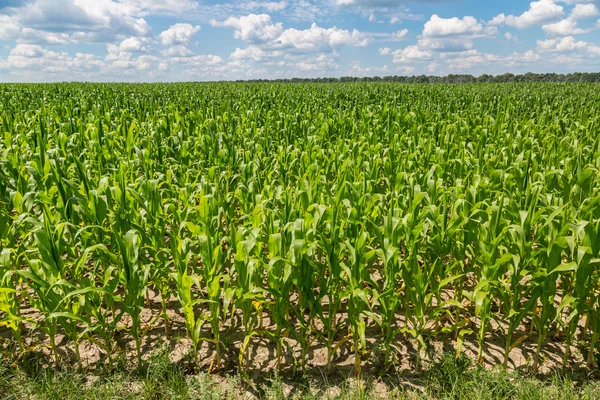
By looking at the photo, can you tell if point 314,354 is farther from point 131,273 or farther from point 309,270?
point 131,273

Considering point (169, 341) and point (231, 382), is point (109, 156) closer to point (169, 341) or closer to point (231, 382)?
point (169, 341)

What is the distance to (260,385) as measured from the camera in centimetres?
304

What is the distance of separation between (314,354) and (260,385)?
57cm

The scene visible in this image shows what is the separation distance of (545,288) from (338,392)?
1705mm

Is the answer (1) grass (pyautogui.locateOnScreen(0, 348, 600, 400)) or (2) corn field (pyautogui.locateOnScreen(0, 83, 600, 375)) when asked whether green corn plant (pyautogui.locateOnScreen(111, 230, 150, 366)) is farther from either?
(1) grass (pyautogui.locateOnScreen(0, 348, 600, 400))

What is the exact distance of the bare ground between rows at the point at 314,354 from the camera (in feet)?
10.5

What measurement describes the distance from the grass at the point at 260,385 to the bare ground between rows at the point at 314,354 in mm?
63

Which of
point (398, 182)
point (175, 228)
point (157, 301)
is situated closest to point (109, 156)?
point (175, 228)

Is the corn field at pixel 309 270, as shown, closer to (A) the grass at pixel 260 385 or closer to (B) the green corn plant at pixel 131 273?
(B) the green corn plant at pixel 131 273

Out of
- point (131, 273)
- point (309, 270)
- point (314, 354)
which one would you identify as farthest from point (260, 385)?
point (131, 273)

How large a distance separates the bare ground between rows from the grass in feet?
Result: 0.21

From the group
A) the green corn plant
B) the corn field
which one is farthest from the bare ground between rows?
the green corn plant

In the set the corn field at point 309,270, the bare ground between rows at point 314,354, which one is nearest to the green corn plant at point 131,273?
the corn field at point 309,270

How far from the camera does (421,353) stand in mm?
→ 3391
